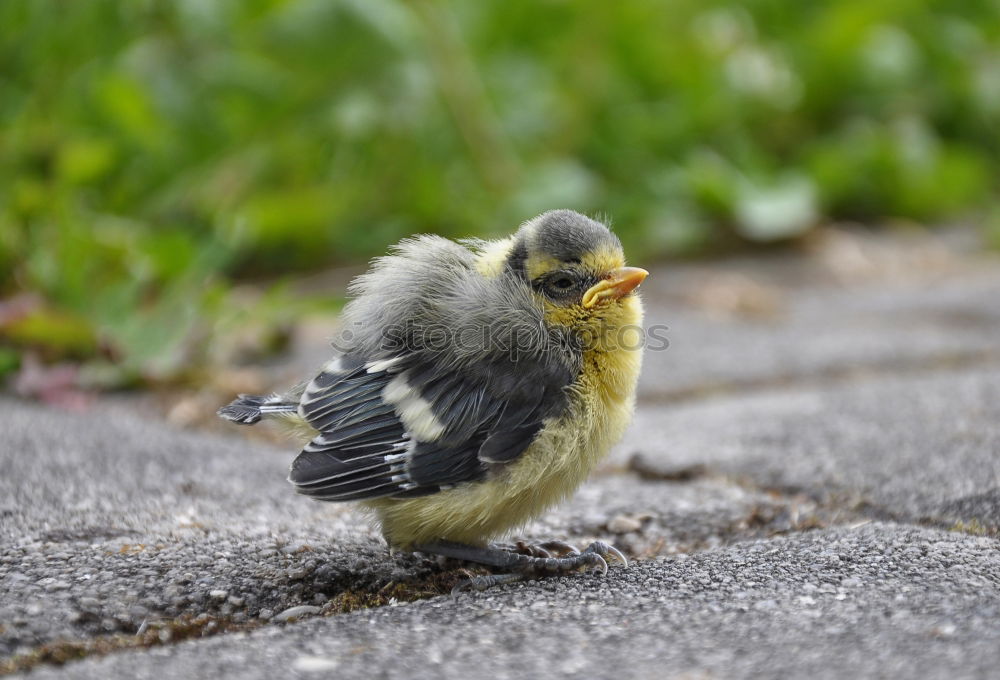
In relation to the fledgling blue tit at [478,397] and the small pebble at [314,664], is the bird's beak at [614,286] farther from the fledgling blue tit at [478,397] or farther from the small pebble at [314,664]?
the small pebble at [314,664]

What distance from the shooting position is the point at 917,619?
1532 mm

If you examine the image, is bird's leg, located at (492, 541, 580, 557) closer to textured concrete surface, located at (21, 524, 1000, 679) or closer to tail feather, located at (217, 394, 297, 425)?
textured concrete surface, located at (21, 524, 1000, 679)

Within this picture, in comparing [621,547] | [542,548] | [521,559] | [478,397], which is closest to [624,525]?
[621,547]

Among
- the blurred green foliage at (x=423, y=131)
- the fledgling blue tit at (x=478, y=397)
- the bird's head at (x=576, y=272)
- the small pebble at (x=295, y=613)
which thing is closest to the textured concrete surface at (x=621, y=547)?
the small pebble at (x=295, y=613)

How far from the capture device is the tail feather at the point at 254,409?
2.15 meters

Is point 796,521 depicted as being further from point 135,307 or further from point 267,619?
point 135,307

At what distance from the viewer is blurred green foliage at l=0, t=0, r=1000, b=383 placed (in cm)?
367

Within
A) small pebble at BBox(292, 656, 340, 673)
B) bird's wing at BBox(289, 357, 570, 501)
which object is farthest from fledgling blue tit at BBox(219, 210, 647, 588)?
small pebble at BBox(292, 656, 340, 673)

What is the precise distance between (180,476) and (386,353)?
0.69 metres

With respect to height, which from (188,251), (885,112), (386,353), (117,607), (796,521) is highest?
(885,112)

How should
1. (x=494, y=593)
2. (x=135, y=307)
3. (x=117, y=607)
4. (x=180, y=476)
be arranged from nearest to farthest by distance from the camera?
(x=117, y=607) < (x=494, y=593) < (x=180, y=476) < (x=135, y=307)

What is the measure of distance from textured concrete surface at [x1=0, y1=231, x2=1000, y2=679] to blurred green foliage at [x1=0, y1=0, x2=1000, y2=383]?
0.76m

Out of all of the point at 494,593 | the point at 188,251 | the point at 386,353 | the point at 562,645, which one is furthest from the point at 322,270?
the point at 562,645

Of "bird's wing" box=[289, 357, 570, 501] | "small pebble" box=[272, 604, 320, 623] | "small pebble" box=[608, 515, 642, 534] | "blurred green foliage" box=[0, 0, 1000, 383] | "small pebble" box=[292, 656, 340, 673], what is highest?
"blurred green foliage" box=[0, 0, 1000, 383]
